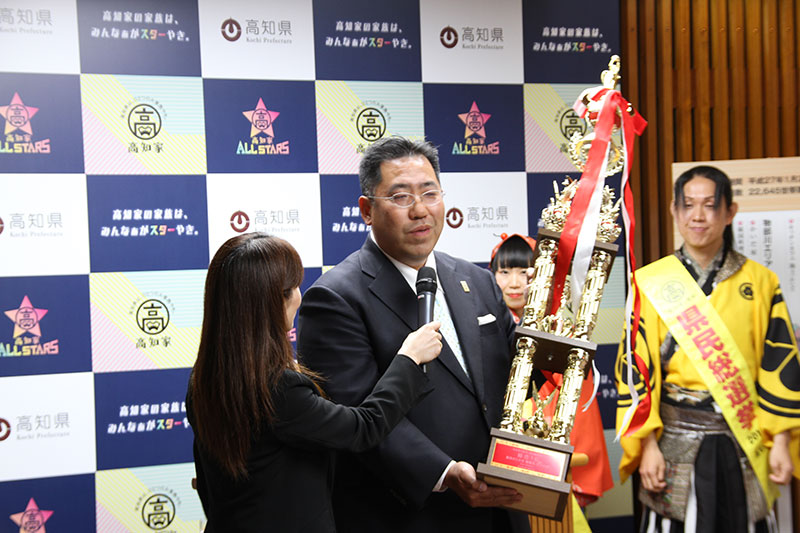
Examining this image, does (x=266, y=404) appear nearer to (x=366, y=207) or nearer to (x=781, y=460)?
(x=366, y=207)

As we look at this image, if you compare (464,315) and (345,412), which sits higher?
(464,315)

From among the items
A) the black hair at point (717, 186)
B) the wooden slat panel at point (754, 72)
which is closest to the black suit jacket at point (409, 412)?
the black hair at point (717, 186)

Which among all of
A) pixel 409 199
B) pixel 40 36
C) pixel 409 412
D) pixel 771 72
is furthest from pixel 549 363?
pixel 771 72

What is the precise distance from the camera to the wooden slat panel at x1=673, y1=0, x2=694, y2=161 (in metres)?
3.23

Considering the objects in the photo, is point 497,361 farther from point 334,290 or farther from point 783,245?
point 783,245

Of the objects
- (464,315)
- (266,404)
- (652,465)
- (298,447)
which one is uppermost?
(464,315)

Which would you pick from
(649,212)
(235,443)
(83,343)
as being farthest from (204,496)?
(649,212)

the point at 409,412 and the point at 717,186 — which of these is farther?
the point at 717,186

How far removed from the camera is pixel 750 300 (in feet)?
A: 8.08

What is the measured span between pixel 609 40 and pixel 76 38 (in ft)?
7.56

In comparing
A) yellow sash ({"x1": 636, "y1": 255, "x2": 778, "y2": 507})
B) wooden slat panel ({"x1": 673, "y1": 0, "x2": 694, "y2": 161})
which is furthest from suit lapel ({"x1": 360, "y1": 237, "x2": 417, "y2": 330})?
wooden slat panel ({"x1": 673, "y1": 0, "x2": 694, "y2": 161})

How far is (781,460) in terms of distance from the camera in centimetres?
233

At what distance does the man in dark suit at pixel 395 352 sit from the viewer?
147 cm

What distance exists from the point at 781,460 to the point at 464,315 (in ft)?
4.73
